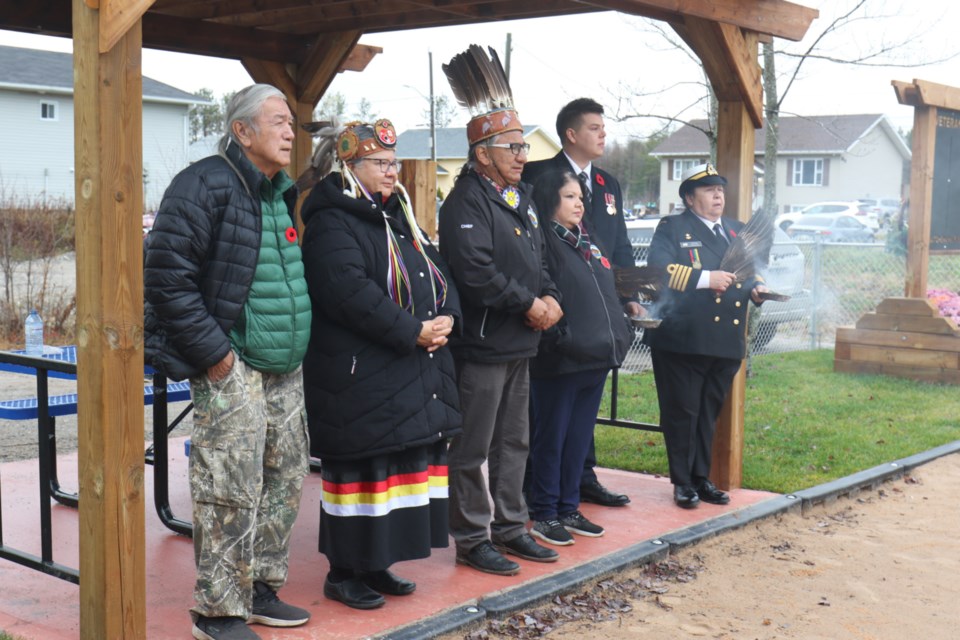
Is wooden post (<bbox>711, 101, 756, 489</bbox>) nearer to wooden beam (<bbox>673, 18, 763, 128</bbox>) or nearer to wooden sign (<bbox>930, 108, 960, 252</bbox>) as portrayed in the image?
wooden beam (<bbox>673, 18, 763, 128</bbox>)

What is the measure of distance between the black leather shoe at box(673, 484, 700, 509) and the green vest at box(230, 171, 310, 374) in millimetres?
2821

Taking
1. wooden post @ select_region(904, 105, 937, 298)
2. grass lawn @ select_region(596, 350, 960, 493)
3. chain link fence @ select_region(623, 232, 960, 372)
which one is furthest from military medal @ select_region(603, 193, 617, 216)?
wooden post @ select_region(904, 105, 937, 298)

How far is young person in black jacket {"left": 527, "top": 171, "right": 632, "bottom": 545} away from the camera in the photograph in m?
5.17

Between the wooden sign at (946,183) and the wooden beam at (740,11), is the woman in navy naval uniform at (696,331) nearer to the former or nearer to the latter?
the wooden beam at (740,11)

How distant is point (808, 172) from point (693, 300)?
53683 mm

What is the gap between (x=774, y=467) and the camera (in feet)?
22.9

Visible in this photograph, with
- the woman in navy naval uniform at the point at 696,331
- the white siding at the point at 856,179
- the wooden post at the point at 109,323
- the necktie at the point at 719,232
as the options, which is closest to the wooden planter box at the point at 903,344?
the woman in navy naval uniform at the point at 696,331

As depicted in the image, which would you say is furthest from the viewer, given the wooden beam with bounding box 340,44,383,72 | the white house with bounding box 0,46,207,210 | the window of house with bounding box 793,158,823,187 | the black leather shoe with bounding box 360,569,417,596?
the window of house with bounding box 793,158,823,187

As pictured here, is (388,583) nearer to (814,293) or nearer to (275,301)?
(275,301)

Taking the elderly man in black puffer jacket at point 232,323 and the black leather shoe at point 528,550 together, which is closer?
the elderly man in black puffer jacket at point 232,323

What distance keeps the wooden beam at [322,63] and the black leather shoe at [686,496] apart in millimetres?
3321

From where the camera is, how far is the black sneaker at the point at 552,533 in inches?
205

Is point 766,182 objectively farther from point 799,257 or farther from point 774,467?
point 774,467

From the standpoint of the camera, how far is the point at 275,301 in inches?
151
